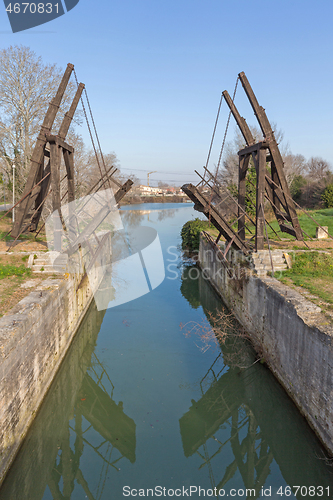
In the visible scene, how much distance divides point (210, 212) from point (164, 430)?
21.1 feet

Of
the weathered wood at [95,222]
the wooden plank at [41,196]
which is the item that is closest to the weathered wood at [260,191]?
the weathered wood at [95,222]

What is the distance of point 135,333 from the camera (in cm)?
1119

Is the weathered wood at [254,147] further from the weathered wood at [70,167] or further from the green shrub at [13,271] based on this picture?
the green shrub at [13,271]

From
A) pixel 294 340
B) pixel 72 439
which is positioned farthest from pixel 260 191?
pixel 72 439

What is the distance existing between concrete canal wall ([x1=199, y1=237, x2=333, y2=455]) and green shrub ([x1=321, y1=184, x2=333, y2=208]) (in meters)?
21.0

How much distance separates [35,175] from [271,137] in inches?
336

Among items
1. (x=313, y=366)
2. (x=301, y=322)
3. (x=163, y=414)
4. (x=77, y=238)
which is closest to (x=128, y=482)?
(x=163, y=414)

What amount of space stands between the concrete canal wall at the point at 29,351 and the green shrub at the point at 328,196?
82.6 ft

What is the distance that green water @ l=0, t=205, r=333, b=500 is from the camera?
567cm

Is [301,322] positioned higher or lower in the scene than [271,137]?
lower

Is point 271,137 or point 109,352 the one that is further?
point 271,137

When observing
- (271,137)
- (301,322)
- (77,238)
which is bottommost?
(301,322)

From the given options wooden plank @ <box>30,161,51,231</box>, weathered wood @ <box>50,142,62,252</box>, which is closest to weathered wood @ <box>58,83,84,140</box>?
weathered wood @ <box>50,142,62,252</box>

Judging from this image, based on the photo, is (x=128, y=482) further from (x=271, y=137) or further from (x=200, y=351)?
(x=271, y=137)
